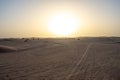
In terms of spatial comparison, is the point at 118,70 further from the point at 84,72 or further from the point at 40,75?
the point at 40,75

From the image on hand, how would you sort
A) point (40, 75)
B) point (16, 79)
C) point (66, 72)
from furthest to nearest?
point (66, 72) < point (40, 75) < point (16, 79)

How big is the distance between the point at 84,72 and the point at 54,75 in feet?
6.07

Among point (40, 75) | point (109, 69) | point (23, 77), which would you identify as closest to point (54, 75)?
point (40, 75)

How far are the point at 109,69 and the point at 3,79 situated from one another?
6.38m

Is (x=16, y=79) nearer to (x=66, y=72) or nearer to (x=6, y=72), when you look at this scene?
(x=6, y=72)

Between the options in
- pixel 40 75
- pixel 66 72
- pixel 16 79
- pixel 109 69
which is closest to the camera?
pixel 16 79

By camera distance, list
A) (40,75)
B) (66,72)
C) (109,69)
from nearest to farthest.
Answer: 1. (40,75)
2. (66,72)
3. (109,69)

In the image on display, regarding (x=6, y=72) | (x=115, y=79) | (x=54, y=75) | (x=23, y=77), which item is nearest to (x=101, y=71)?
(x=115, y=79)

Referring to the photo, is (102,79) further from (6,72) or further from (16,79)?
(6,72)

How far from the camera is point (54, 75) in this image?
1198 centimetres

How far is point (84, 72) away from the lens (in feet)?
41.8

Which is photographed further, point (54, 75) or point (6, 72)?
point (6, 72)

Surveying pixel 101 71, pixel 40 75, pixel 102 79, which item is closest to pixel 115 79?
pixel 102 79

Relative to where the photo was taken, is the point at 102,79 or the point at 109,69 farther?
the point at 109,69
